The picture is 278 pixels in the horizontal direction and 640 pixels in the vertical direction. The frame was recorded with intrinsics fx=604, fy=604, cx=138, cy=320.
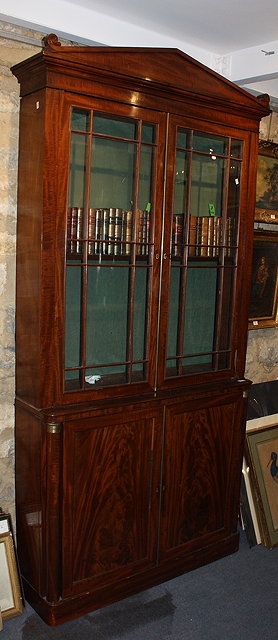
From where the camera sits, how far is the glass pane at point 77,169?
7.91 ft

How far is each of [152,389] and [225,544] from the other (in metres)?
1.08

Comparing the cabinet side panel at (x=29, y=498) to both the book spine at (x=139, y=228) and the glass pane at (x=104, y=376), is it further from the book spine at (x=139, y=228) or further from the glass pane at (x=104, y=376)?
the book spine at (x=139, y=228)

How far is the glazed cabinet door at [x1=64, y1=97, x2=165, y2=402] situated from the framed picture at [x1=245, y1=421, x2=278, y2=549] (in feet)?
3.47

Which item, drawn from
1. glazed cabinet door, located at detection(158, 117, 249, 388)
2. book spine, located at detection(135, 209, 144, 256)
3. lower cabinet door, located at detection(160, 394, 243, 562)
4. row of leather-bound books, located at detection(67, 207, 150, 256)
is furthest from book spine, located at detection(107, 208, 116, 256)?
lower cabinet door, located at detection(160, 394, 243, 562)

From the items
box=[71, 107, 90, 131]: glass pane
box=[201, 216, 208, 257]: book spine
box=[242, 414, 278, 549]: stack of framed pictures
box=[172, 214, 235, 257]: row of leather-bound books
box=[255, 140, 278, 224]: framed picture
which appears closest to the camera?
box=[71, 107, 90, 131]: glass pane

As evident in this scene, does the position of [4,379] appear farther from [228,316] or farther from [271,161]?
[271,161]

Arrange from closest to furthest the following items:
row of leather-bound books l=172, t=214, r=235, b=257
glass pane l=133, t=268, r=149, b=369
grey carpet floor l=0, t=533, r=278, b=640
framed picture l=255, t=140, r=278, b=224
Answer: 1. grey carpet floor l=0, t=533, r=278, b=640
2. glass pane l=133, t=268, r=149, b=369
3. row of leather-bound books l=172, t=214, r=235, b=257
4. framed picture l=255, t=140, r=278, b=224

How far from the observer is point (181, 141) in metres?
2.74

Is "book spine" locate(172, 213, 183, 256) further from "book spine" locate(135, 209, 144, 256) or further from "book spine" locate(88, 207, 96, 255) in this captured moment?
"book spine" locate(88, 207, 96, 255)

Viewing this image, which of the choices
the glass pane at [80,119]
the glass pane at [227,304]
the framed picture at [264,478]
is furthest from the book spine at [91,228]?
the framed picture at [264,478]

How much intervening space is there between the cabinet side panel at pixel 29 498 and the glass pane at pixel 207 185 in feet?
4.11

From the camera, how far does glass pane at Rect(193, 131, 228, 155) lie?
2799 millimetres

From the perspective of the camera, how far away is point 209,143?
9.36 ft

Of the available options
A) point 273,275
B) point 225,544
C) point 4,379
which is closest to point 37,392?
point 4,379
